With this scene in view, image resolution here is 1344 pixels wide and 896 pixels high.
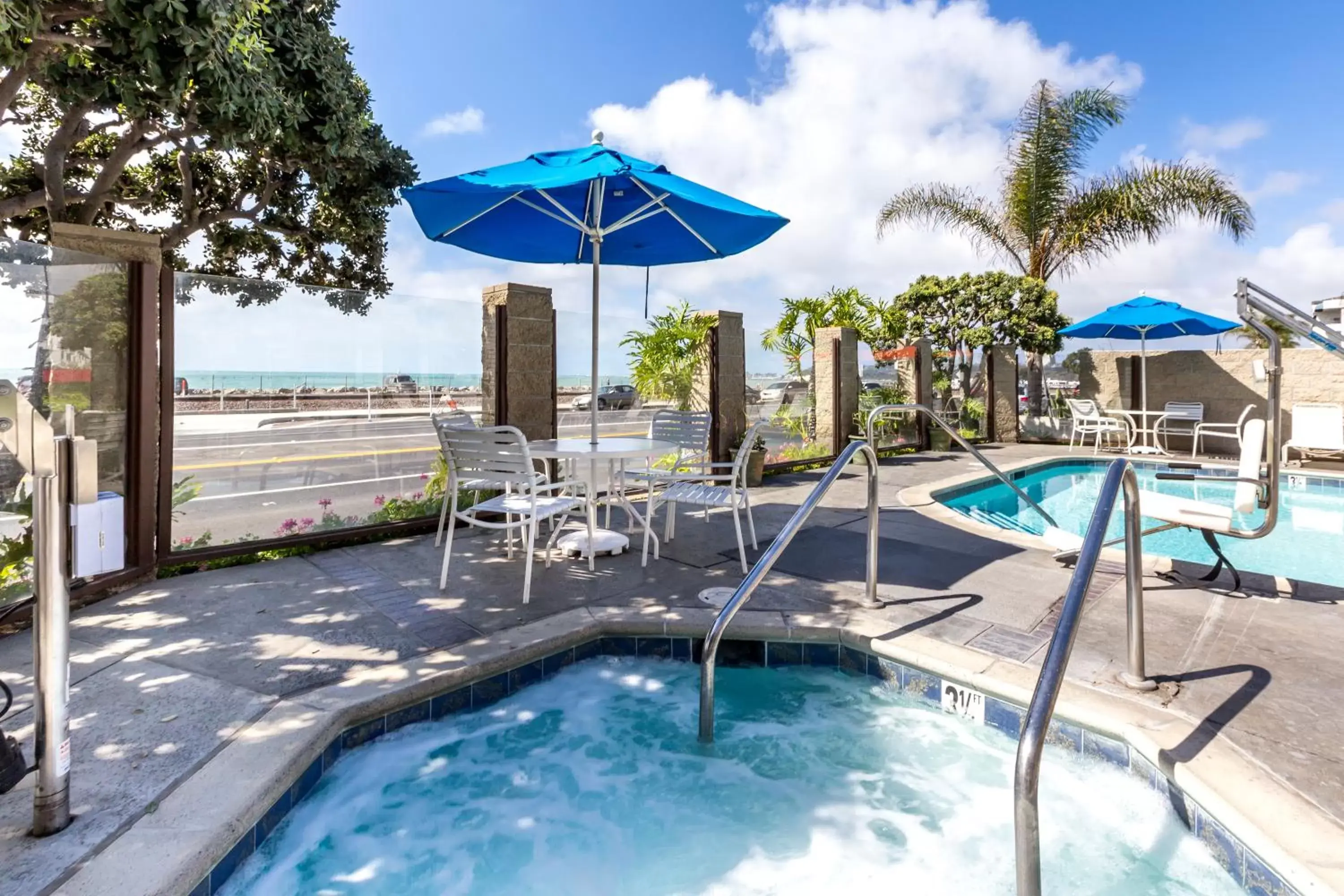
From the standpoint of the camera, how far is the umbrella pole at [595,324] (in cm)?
436

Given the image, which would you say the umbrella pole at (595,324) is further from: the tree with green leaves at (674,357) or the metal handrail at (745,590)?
the tree with green leaves at (674,357)

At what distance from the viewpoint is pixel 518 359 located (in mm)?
5551

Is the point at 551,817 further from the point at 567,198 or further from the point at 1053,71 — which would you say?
the point at 1053,71

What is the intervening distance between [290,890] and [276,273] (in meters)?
7.98

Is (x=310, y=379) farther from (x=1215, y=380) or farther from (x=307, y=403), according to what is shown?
(x=1215, y=380)

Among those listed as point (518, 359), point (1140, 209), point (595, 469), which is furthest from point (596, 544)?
point (1140, 209)

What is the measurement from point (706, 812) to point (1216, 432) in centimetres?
1236

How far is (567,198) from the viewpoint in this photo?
14.7ft

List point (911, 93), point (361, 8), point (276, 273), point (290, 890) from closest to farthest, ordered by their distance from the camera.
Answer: point (290, 890)
point (361, 8)
point (276, 273)
point (911, 93)

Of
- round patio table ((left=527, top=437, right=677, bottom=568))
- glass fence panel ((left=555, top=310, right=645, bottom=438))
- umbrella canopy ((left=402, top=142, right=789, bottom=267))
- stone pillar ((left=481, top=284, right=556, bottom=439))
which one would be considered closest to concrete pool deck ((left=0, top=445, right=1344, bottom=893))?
round patio table ((left=527, top=437, right=677, bottom=568))

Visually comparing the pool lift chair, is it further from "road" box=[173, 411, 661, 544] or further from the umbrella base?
"road" box=[173, 411, 661, 544]

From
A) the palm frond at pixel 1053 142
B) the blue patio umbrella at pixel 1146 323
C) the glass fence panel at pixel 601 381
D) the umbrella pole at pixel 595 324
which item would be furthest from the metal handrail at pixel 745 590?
the palm frond at pixel 1053 142

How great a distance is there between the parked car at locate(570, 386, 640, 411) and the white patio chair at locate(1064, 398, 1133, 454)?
7.78 meters

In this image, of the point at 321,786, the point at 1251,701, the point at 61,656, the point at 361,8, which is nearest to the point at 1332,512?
the point at 1251,701
